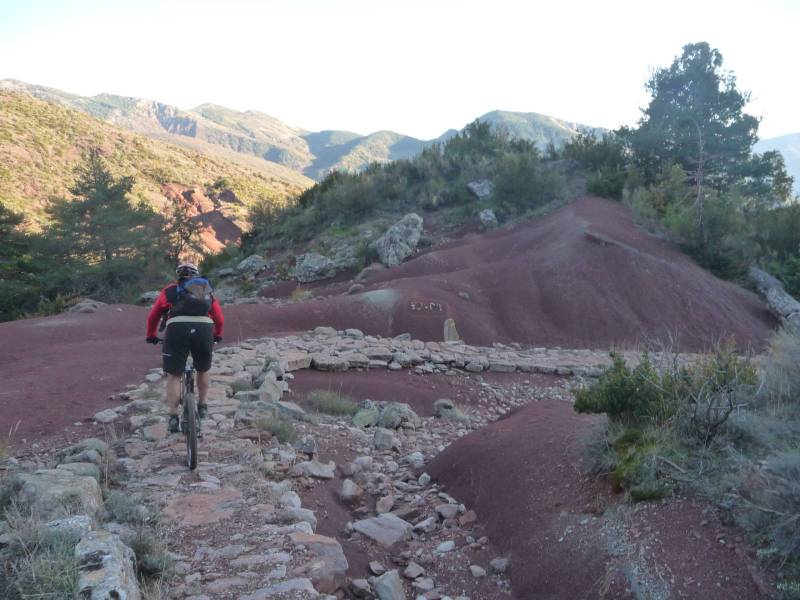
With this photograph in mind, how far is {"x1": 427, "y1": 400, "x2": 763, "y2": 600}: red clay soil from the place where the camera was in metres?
3.26

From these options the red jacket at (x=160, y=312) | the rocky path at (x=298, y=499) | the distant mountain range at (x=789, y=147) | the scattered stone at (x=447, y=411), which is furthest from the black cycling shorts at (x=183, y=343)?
the distant mountain range at (x=789, y=147)

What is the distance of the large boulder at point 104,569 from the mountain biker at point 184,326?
2.36m

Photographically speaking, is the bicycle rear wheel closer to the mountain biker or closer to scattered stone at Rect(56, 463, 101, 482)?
the mountain biker

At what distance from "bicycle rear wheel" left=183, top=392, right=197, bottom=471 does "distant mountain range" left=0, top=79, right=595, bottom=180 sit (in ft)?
421

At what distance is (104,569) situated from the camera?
2.81 metres

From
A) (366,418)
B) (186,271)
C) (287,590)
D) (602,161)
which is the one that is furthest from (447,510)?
(602,161)

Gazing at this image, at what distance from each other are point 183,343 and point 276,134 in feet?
623

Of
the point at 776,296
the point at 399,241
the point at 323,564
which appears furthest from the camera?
the point at 399,241

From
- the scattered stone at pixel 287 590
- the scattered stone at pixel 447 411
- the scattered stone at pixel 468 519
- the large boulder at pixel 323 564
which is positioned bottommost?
the scattered stone at pixel 447 411

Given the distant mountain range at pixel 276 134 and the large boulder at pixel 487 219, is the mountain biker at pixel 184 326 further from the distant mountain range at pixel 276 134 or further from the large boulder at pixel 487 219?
the distant mountain range at pixel 276 134

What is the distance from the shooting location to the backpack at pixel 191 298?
532 centimetres

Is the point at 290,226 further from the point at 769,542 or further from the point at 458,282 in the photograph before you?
the point at 769,542

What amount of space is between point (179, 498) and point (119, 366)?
561 centimetres

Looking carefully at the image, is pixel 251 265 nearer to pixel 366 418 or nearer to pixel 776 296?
pixel 366 418
